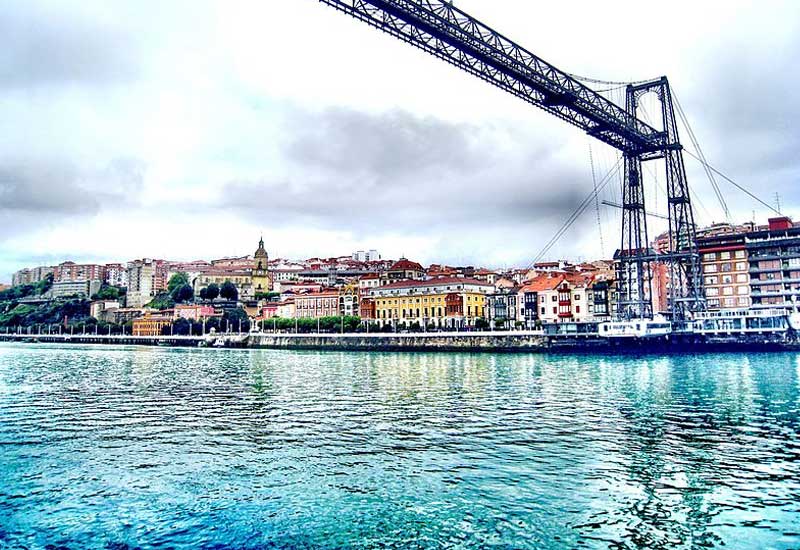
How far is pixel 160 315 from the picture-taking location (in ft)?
311

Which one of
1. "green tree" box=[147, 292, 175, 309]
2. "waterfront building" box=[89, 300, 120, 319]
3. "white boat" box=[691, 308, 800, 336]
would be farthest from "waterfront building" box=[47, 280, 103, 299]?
"white boat" box=[691, 308, 800, 336]

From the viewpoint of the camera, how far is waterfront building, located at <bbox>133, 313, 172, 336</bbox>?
9047 cm

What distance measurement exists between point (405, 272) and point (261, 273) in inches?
1774

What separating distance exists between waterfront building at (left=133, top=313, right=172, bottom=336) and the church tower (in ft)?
69.3

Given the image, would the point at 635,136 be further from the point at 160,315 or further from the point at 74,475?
the point at 160,315

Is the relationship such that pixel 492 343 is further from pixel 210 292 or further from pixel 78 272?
pixel 78 272

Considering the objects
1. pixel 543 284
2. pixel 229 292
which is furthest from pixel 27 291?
pixel 543 284

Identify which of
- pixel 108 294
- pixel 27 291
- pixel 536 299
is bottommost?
pixel 536 299

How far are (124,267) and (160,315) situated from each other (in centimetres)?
5808

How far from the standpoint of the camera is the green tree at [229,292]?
104625mm

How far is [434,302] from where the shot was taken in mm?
64188

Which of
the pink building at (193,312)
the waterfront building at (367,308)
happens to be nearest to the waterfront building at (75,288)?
the pink building at (193,312)

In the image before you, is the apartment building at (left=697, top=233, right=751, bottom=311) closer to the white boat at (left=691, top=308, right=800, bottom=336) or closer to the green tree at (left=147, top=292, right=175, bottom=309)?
the white boat at (left=691, top=308, right=800, bottom=336)

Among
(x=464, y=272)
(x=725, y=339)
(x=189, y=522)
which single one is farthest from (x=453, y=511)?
(x=464, y=272)
